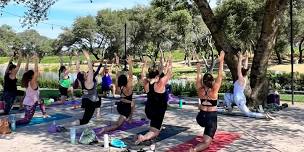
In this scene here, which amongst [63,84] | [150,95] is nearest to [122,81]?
[150,95]

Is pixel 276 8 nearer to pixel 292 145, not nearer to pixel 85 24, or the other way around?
pixel 292 145

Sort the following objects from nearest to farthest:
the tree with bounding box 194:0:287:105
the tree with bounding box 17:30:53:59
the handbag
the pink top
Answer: the handbag, the pink top, the tree with bounding box 194:0:287:105, the tree with bounding box 17:30:53:59

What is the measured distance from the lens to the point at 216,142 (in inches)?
365

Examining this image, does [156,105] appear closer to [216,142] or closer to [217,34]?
[216,142]

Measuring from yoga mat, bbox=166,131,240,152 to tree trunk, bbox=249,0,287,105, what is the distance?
4.73m

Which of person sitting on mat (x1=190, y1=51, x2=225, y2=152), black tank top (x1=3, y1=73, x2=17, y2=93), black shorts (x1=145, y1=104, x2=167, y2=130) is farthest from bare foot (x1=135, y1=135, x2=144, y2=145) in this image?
black tank top (x1=3, y1=73, x2=17, y2=93)

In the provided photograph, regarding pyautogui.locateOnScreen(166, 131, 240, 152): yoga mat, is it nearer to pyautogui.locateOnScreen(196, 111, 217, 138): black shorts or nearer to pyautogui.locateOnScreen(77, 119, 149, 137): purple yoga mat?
pyautogui.locateOnScreen(196, 111, 217, 138): black shorts

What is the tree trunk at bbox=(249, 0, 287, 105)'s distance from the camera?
1402cm

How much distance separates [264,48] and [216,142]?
6268 millimetres

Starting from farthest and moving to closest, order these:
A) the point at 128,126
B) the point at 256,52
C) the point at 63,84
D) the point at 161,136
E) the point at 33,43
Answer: the point at 33,43
the point at 63,84
the point at 256,52
the point at 128,126
the point at 161,136

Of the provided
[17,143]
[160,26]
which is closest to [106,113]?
[17,143]

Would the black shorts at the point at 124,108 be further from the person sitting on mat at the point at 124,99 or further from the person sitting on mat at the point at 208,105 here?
the person sitting on mat at the point at 208,105

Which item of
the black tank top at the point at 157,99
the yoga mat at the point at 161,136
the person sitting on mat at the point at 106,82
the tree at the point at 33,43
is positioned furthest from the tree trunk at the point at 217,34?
the tree at the point at 33,43

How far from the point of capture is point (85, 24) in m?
66.5
